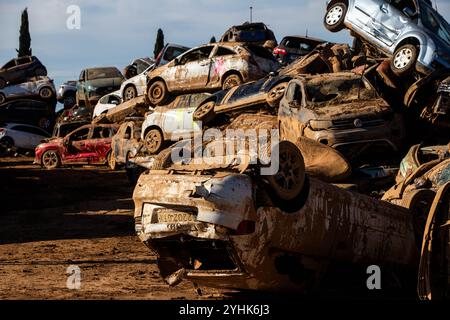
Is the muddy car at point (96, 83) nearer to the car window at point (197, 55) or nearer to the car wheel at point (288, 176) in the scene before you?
the car window at point (197, 55)

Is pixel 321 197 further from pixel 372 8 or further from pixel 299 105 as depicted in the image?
pixel 372 8

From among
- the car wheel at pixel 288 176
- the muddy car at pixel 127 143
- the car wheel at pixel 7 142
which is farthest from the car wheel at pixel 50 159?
the car wheel at pixel 288 176

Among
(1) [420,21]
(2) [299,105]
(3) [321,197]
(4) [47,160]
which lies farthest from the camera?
(4) [47,160]

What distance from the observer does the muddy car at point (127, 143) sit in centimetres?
2184

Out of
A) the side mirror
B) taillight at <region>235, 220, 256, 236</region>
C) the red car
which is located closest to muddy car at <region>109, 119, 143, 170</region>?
the red car

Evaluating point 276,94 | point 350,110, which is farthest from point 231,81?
point 350,110

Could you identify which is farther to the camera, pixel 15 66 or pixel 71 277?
pixel 15 66

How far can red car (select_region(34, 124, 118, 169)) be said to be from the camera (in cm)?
2531

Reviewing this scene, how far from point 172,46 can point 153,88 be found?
4.04 metres

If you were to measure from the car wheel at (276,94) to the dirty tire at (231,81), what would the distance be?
467 cm

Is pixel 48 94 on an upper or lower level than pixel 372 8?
lower

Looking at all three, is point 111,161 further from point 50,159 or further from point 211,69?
point 211,69

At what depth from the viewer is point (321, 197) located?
27.4ft

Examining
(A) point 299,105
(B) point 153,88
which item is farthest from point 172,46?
(A) point 299,105
